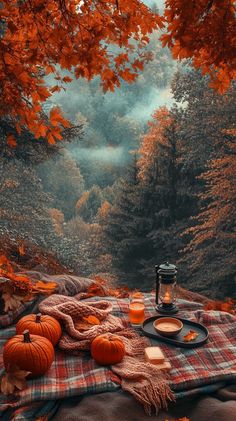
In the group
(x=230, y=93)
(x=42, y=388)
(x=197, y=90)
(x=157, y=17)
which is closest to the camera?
(x=42, y=388)

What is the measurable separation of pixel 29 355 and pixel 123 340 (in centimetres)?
77

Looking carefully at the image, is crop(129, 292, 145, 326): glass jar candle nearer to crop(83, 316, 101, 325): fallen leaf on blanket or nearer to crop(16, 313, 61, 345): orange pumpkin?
crop(83, 316, 101, 325): fallen leaf on blanket

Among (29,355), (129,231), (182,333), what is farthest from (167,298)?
(129,231)

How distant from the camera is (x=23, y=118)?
117 inches

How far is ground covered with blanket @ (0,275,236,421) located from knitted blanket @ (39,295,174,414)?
1 centimetres

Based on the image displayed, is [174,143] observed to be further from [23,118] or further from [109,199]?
[109,199]

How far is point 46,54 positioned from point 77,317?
77.6 inches

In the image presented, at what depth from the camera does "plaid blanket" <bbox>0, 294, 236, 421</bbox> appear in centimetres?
247

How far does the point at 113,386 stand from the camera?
103 inches

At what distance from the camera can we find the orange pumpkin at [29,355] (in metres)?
2.66

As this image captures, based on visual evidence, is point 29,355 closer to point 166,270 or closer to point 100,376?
point 100,376

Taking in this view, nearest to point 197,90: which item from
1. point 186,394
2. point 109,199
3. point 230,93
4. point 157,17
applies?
point 230,93

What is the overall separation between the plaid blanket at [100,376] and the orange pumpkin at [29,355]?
0.08m

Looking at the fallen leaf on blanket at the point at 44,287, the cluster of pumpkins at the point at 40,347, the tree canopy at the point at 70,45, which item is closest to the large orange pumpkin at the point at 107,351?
the cluster of pumpkins at the point at 40,347
